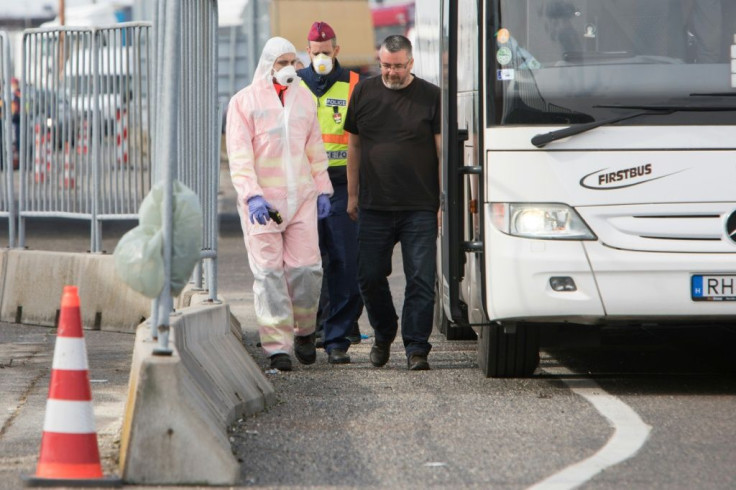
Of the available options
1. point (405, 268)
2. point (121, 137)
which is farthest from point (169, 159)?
point (121, 137)

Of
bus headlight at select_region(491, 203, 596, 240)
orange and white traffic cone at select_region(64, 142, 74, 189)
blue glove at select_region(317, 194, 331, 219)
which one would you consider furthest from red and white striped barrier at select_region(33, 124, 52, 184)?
bus headlight at select_region(491, 203, 596, 240)

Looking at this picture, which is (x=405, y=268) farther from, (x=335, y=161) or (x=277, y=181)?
(x=335, y=161)

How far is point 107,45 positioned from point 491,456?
6.23 metres

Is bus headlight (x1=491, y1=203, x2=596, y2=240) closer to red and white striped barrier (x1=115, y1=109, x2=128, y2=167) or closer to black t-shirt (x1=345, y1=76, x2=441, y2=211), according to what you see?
black t-shirt (x1=345, y1=76, x2=441, y2=211)

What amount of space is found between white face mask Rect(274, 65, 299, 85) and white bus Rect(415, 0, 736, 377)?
118 centimetres

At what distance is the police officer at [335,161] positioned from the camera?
977 cm

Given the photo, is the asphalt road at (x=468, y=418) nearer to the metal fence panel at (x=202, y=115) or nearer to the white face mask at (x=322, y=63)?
the metal fence panel at (x=202, y=115)

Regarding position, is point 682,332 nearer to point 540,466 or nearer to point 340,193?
point 340,193

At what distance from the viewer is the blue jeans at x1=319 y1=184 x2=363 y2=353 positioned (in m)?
9.67

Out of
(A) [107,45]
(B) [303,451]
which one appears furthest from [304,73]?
(B) [303,451]

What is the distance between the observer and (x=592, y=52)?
25.9 feet

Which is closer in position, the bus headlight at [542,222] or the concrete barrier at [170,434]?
the concrete barrier at [170,434]

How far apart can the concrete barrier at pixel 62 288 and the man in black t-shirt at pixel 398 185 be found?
2.48 meters

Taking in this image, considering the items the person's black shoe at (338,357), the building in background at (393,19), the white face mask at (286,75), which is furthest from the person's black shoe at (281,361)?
the building in background at (393,19)
